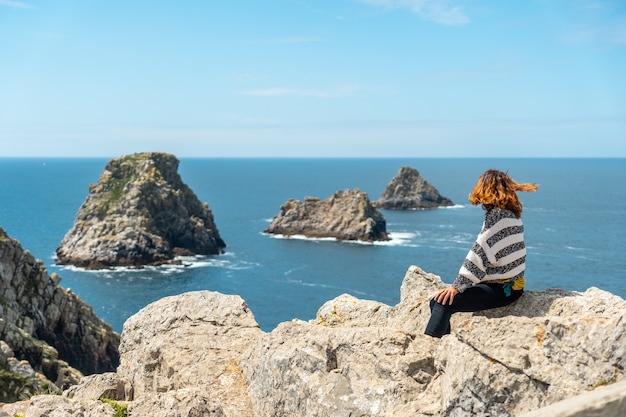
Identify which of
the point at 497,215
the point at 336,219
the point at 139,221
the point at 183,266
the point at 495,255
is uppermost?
the point at 497,215

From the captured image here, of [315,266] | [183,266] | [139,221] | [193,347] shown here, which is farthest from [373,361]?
[139,221]

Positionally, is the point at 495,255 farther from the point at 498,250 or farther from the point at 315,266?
the point at 315,266

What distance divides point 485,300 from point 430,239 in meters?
139

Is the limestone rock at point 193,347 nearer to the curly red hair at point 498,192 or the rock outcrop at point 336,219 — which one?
the curly red hair at point 498,192

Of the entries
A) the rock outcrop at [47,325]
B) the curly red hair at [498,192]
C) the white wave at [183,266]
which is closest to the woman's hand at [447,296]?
the curly red hair at [498,192]

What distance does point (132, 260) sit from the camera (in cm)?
11875

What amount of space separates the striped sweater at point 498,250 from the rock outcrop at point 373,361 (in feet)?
2.68

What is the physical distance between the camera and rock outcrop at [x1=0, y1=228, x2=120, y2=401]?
36812mm

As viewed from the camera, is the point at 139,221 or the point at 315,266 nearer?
the point at 315,266

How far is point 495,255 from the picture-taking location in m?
10.7

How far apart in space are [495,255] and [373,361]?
10.5 feet

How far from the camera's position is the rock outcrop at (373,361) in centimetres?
906

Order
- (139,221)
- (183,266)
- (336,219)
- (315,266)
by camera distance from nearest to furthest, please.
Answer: (183,266) → (315,266) → (139,221) → (336,219)

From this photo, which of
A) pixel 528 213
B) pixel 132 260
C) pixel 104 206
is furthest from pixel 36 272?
pixel 528 213
